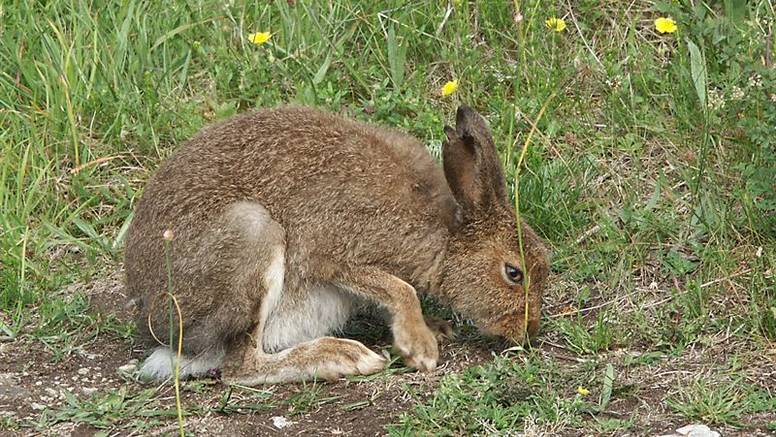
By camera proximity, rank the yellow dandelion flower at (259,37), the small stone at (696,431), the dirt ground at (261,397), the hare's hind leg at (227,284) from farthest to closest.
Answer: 1. the yellow dandelion flower at (259,37)
2. the hare's hind leg at (227,284)
3. the dirt ground at (261,397)
4. the small stone at (696,431)

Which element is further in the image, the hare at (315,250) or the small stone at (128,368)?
the small stone at (128,368)

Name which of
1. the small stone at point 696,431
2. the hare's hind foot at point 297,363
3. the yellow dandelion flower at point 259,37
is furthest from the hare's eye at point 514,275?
the yellow dandelion flower at point 259,37

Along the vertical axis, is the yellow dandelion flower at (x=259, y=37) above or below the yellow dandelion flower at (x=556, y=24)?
below

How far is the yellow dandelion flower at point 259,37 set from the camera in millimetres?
7398

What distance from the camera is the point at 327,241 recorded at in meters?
5.94

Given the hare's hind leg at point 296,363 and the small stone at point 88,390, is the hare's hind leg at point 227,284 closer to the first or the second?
the hare's hind leg at point 296,363

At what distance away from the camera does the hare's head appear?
5883 millimetres

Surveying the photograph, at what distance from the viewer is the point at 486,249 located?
602 cm

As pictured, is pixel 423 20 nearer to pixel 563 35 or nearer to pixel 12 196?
pixel 563 35

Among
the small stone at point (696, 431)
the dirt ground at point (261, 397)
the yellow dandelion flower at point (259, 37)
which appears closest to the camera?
the small stone at point (696, 431)

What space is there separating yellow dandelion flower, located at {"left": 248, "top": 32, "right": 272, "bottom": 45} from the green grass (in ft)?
0.28

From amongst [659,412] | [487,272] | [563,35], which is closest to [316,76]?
[563,35]

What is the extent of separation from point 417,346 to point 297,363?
52 cm

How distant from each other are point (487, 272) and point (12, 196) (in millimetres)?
2557
